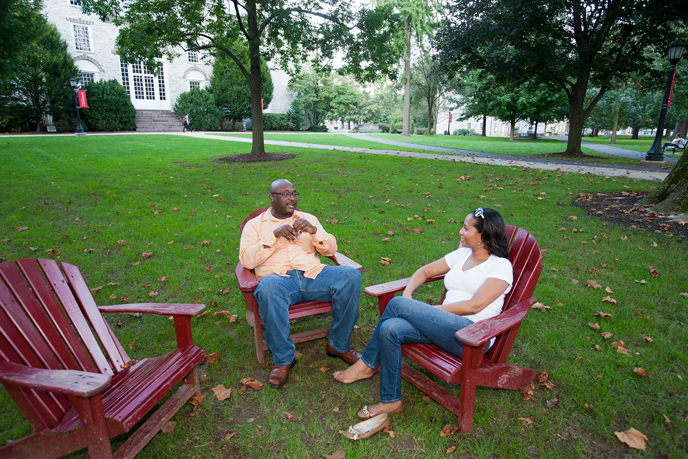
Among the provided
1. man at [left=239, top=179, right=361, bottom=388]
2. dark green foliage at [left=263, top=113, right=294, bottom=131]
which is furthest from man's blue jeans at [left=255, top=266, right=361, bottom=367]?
dark green foliage at [left=263, top=113, right=294, bottom=131]

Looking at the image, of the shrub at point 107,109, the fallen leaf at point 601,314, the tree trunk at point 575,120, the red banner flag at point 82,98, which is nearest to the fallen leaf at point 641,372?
the fallen leaf at point 601,314

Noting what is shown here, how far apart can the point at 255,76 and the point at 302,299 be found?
13.1m

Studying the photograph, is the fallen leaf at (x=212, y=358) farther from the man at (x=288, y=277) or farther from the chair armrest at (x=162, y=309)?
the chair armrest at (x=162, y=309)

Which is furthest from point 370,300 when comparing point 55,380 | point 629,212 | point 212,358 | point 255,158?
point 255,158

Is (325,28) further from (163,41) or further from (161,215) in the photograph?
(161,215)

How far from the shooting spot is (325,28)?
1305cm

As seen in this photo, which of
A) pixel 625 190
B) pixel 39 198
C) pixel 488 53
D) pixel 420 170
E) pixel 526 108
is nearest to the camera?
pixel 39 198

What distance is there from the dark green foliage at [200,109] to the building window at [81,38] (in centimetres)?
889

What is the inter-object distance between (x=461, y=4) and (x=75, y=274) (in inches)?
693

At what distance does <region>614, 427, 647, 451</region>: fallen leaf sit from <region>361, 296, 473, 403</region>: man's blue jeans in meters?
1.11

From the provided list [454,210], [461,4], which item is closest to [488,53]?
[461,4]

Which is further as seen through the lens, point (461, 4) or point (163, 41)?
point (461, 4)

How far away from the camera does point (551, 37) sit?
53.0 ft

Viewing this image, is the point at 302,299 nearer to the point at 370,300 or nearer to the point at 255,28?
the point at 370,300
